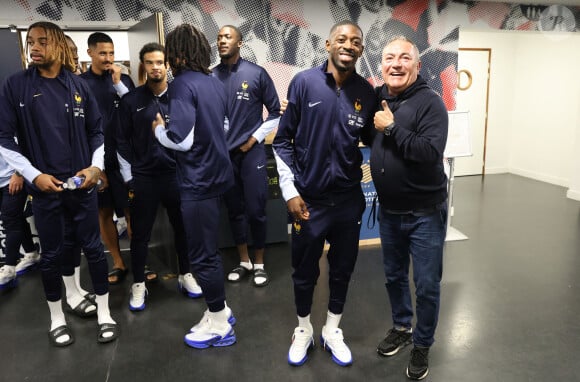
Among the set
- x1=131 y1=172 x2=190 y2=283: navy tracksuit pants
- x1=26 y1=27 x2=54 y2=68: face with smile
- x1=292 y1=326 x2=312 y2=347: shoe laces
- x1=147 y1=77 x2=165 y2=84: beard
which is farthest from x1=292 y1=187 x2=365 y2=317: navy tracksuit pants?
x1=26 y1=27 x2=54 y2=68: face with smile

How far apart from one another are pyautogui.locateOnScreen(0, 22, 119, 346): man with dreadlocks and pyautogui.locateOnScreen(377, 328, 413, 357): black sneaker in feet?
5.22

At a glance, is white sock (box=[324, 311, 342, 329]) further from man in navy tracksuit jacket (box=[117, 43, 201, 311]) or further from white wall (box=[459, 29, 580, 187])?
white wall (box=[459, 29, 580, 187])

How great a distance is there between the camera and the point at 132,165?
2.87 metres

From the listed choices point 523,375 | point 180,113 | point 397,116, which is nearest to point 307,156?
point 397,116

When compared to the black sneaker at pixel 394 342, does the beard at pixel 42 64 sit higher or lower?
higher

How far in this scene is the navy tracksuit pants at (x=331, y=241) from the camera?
2133 mm

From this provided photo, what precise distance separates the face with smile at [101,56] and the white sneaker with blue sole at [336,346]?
2321 mm

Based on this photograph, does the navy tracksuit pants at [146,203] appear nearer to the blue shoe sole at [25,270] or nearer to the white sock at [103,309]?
the white sock at [103,309]

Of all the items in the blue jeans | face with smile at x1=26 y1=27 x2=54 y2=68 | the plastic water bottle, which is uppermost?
face with smile at x1=26 y1=27 x2=54 y2=68

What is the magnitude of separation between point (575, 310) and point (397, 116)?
1.96m

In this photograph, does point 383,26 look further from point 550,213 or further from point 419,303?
point 419,303

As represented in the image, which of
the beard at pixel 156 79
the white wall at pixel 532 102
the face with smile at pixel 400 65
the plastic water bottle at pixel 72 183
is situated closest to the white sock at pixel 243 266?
the plastic water bottle at pixel 72 183

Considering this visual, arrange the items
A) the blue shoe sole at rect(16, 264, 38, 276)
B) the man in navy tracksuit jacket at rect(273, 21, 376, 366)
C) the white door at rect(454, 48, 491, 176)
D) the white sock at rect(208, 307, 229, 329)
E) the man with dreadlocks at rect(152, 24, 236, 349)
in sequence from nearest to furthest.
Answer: the man in navy tracksuit jacket at rect(273, 21, 376, 366), the man with dreadlocks at rect(152, 24, 236, 349), the white sock at rect(208, 307, 229, 329), the blue shoe sole at rect(16, 264, 38, 276), the white door at rect(454, 48, 491, 176)

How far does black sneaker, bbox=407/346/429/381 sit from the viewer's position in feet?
7.13
